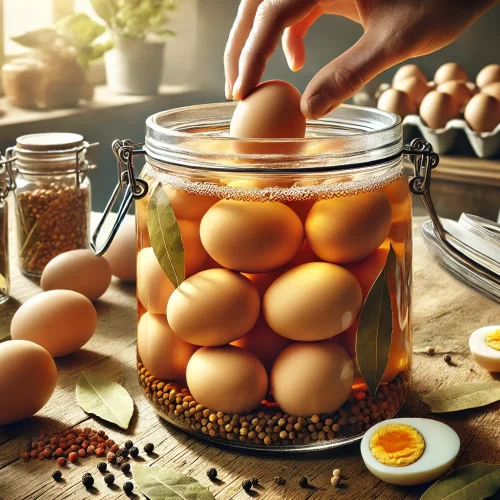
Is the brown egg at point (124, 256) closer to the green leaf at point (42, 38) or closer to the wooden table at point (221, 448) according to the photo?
the wooden table at point (221, 448)

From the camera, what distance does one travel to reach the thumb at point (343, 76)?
579mm

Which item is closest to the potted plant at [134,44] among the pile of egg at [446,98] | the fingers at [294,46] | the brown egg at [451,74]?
the pile of egg at [446,98]

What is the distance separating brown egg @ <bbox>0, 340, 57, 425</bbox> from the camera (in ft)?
1.99

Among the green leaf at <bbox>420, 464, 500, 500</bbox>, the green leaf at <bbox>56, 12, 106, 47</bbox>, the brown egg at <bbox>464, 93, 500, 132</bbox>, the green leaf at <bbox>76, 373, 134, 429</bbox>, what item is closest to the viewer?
the green leaf at <bbox>420, 464, 500, 500</bbox>

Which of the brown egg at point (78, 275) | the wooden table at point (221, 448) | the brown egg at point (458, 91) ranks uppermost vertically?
the brown egg at point (458, 91)

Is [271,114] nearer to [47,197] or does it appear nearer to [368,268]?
[368,268]

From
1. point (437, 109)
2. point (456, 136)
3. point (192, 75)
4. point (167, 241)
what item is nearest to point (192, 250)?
point (167, 241)

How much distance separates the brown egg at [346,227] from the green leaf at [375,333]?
0.03 m

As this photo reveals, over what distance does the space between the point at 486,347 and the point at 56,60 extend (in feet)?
5.54

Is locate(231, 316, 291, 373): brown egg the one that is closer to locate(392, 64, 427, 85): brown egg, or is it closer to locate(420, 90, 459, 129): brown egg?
locate(420, 90, 459, 129): brown egg

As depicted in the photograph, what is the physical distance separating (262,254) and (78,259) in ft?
1.37

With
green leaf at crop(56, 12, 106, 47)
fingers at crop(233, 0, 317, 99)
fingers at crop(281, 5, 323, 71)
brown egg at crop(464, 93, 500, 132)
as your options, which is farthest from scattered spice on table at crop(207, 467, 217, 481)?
green leaf at crop(56, 12, 106, 47)

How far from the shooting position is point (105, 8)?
2.14 meters

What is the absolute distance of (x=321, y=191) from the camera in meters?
0.57
